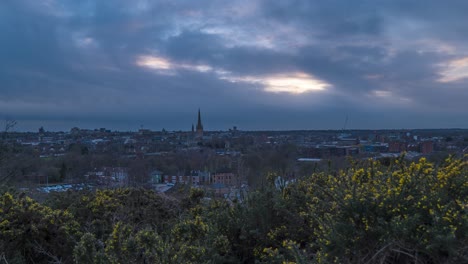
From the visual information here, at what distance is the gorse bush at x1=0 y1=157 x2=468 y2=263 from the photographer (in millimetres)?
3324

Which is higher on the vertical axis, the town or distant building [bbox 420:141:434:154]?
distant building [bbox 420:141:434:154]

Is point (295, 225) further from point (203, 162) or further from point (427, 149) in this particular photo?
point (203, 162)

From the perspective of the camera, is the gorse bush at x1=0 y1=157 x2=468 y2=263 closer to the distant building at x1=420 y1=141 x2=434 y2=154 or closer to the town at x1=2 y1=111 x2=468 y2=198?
the town at x1=2 y1=111 x2=468 y2=198

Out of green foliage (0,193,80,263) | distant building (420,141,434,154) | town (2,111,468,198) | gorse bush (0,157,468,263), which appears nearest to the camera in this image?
gorse bush (0,157,468,263)

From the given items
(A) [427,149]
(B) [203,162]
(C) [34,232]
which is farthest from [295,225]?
(B) [203,162]

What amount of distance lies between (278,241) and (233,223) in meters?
0.76

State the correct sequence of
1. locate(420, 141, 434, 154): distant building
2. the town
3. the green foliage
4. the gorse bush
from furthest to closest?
the town
locate(420, 141, 434, 154): distant building
the green foliage
the gorse bush

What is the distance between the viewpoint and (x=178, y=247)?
469 centimetres

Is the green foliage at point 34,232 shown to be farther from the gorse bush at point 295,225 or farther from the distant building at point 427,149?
the distant building at point 427,149

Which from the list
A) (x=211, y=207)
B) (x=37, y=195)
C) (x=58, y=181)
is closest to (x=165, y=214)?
(x=211, y=207)

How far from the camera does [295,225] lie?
17.3 ft

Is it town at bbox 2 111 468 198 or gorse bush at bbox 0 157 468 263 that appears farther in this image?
town at bbox 2 111 468 198

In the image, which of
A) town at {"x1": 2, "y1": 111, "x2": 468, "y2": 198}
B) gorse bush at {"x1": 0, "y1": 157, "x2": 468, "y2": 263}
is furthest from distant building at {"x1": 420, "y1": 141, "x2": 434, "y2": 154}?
gorse bush at {"x1": 0, "y1": 157, "x2": 468, "y2": 263}

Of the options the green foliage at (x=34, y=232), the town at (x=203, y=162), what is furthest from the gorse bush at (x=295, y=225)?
the town at (x=203, y=162)
